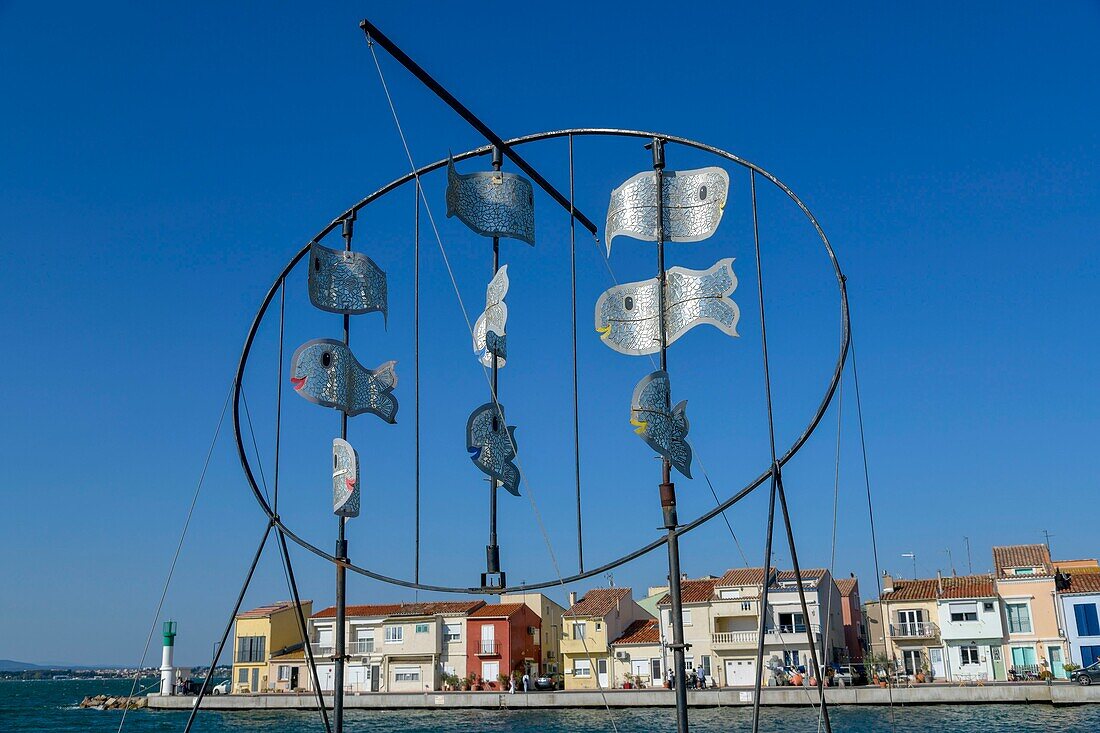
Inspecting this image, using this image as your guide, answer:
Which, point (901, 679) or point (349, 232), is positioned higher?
point (349, 232)

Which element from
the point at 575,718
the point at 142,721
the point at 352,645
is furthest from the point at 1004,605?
the point at 142,721

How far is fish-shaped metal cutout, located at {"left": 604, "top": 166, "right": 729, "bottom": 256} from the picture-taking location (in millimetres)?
11859

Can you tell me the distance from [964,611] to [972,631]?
87 centimetres

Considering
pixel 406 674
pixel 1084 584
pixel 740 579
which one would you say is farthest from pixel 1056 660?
pixel 406 674

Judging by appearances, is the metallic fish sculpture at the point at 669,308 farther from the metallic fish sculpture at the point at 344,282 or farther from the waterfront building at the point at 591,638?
the waterfront building at the point at 591,638

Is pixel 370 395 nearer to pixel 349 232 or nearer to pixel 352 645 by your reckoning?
pixel 349 232

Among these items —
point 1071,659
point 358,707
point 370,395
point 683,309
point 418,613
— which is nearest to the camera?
point 683,309

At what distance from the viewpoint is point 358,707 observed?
46.8 m

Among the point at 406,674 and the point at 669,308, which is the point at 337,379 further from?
the point at 406,674

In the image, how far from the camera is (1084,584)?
44094mm

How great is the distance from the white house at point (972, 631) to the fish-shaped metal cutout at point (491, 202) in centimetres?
3878

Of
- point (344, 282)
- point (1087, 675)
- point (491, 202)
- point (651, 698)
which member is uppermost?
point (491, 202)

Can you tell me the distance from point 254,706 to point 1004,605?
3295 cm

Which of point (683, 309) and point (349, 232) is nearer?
point (683, 309)
